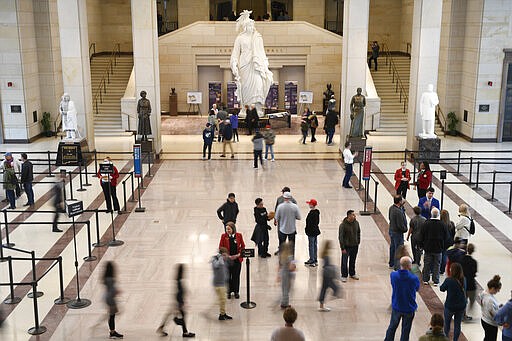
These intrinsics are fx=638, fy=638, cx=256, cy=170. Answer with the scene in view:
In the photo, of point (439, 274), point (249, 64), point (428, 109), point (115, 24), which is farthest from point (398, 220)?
point (115, 24)

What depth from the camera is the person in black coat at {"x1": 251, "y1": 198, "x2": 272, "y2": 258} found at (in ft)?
40.3

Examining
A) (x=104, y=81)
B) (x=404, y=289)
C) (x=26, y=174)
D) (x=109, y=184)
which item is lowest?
(x=404, y=289)

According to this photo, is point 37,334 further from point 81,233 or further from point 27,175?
point 27,175

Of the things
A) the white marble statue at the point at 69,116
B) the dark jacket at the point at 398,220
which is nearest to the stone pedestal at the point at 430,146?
the dark jacket at the point at 398,220

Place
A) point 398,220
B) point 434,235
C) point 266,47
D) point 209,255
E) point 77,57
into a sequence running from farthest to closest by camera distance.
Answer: point 266,47, point 77,57, point 209,255, point 398,220, point 434,235

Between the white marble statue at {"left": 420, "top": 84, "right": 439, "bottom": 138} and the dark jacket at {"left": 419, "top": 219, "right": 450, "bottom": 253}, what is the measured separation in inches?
428

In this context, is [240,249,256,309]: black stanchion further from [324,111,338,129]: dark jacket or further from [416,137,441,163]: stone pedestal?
[324,111,338,129]: dark jacket

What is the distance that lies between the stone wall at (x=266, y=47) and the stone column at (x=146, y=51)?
9875 mm

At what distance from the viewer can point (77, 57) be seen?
21609 millimetres

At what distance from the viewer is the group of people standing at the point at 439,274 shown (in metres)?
8.73

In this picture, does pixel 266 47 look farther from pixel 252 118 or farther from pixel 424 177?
pixel 424 177

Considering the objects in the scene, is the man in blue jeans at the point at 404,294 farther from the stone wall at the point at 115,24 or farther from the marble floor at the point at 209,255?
the stone wall at the point at 115,24

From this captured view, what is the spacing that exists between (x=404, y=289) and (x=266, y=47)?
2495 cm

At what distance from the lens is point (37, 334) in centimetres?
994
